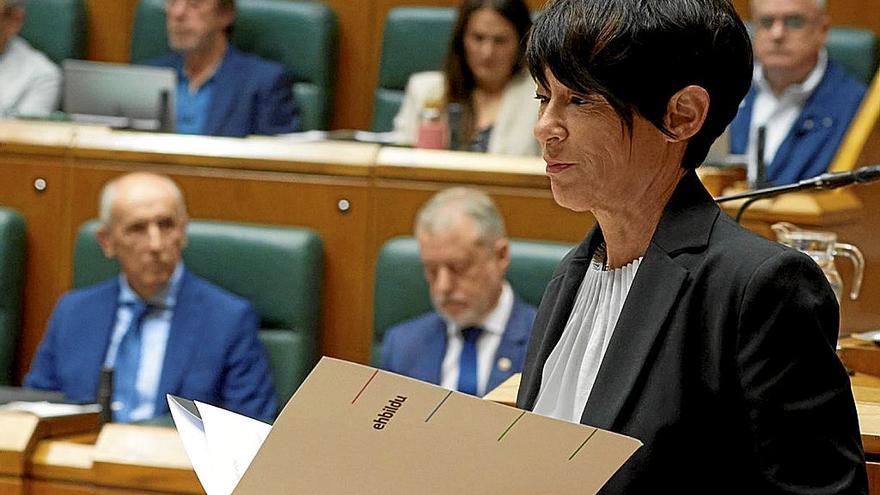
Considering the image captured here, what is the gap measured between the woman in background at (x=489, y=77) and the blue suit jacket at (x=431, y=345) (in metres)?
0.50

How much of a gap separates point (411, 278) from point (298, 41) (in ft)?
3.02

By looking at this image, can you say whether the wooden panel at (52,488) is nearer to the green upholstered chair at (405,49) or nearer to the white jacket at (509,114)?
the white jacket at (509,114)

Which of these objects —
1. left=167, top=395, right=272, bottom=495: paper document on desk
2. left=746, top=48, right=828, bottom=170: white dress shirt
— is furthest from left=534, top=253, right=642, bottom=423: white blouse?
left=746, top=48, right=828, bottom=170: white dress shirt

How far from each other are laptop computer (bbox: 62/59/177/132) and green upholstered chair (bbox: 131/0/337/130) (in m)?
0.44

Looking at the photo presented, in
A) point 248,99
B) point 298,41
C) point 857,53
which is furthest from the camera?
point 298,41

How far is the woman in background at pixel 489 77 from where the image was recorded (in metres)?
2.33

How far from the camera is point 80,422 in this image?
1490 millimetres

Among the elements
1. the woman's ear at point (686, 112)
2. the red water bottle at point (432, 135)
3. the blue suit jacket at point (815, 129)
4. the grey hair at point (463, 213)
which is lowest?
the grey hair at point (463, 213)

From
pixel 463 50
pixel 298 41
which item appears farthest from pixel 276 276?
pixel 298 41

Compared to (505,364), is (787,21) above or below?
above

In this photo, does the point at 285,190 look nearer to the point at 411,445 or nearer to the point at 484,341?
the point at 484,341

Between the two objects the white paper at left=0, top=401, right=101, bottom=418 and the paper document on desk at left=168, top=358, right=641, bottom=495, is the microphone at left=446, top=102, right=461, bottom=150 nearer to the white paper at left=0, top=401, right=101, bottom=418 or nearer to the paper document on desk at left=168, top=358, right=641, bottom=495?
the white paper at left=0, top=401, right=101, bottom=418

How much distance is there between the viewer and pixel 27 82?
105 inches

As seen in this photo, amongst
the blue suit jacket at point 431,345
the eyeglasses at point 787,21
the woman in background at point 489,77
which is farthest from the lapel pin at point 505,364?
the eyeglasses at point 787,21
